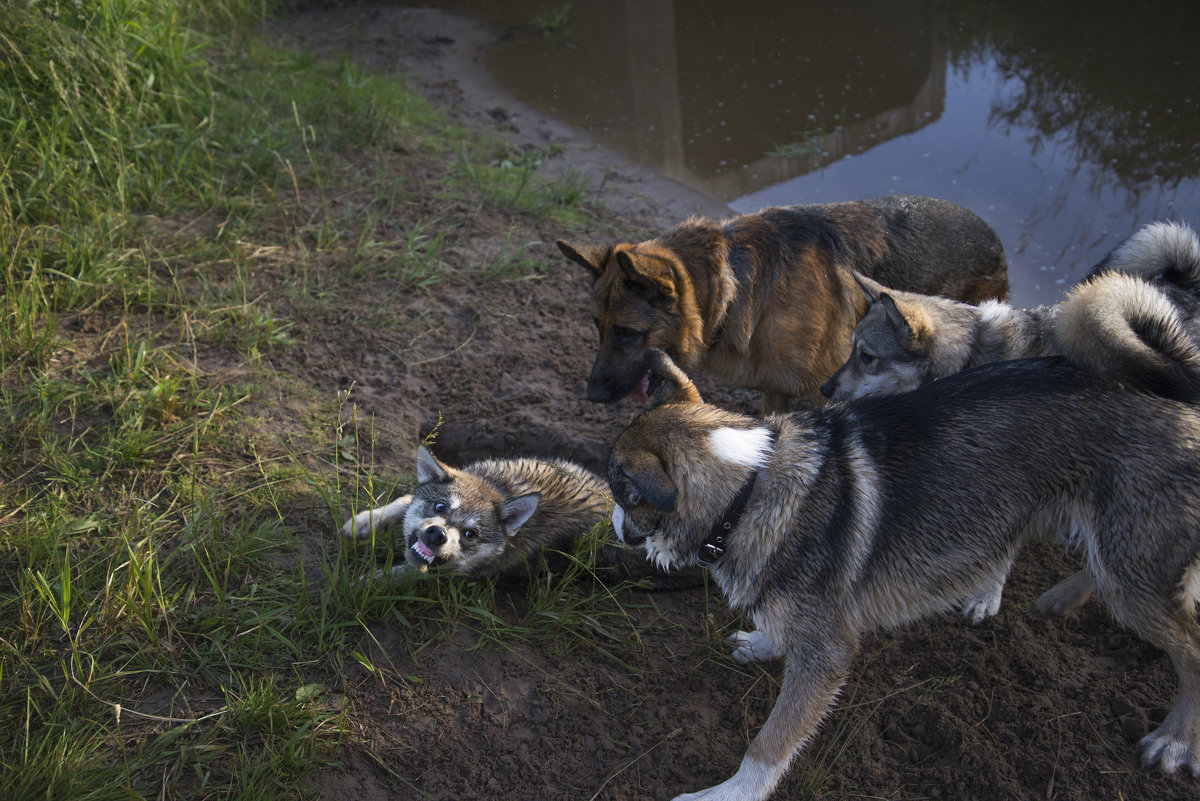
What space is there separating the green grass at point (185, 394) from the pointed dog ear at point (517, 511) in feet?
1.07

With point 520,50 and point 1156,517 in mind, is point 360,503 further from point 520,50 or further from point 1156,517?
point 520,50

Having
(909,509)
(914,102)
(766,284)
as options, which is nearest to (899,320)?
(766,284)

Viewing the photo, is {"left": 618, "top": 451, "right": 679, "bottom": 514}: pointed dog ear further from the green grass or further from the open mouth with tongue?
the open mouth with tongue

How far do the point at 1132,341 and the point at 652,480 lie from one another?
1.73 m

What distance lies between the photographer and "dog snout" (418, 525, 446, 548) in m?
3.74

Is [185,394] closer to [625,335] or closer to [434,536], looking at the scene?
[434,536]

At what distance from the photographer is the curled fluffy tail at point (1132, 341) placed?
2881mm

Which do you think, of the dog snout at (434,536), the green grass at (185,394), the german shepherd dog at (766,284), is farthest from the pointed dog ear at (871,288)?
the dog snout at (434,536)

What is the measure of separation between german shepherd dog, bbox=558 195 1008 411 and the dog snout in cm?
132

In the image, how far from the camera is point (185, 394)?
4.61m

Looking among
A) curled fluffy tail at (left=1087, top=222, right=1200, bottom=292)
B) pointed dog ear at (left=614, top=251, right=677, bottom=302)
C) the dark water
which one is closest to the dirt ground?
curled fluffy tail at (left=1087, top=222, right=1200, bottom=292)

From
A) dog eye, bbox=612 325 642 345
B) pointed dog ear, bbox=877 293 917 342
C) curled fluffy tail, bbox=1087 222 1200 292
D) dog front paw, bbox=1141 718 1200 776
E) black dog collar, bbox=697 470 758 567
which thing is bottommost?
dog front paw, bbox=1141 718 1200 776

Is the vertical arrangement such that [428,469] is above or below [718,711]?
above

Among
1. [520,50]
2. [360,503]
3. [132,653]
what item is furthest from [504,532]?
[520,50]
